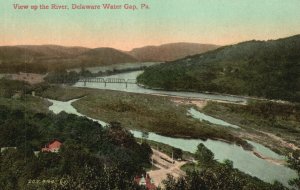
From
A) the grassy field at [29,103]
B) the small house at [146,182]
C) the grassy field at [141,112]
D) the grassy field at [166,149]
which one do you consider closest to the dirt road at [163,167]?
the grassy field at [166,149]

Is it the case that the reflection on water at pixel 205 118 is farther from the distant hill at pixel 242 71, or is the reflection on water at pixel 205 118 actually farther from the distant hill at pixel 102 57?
the distant hill at pixel 102 57

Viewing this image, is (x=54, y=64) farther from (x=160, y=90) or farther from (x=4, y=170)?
(x=4, y=170)

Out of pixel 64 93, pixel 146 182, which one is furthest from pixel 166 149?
pixel 64 93

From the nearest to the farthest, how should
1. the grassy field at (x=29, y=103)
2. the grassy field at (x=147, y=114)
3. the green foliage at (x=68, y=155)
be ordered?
the green foliage at (x=68, y=155), the grassy field at (x=147, y=114), the grassy field at (x=29, y=103)

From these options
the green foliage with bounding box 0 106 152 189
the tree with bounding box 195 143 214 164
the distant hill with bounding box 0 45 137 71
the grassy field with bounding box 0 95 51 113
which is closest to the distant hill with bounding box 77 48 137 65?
the distant hill with bounding box 0 45 137 71

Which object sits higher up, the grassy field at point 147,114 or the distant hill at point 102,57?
the distant hill at point 102,57
